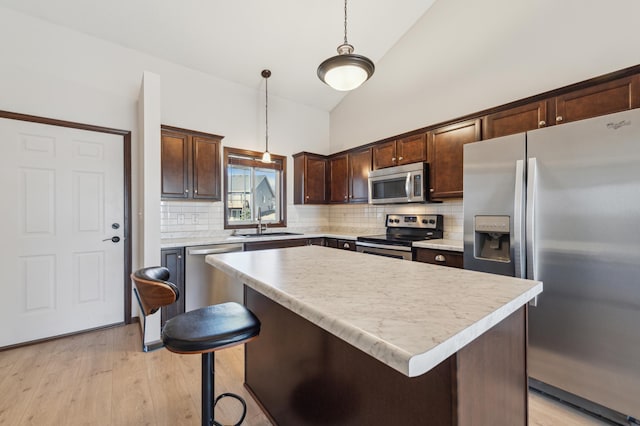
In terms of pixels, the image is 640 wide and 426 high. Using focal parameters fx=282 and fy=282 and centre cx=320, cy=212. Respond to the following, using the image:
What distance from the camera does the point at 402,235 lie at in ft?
12.1

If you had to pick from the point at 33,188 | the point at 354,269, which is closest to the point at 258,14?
the point at 33,188

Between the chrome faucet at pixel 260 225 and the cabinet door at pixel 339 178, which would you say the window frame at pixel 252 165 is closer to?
the chrome faucet at pixel 260 225

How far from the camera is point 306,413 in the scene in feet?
4.57

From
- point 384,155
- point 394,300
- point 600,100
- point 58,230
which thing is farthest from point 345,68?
point 58,230

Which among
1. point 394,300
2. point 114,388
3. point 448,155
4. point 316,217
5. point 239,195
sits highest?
point 448,155

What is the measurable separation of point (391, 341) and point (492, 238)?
2.06m

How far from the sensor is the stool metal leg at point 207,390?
4.34 ft

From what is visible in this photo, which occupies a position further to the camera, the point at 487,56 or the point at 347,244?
the point at 347,244

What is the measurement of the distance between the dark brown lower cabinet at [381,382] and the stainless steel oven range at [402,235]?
70.3 inches

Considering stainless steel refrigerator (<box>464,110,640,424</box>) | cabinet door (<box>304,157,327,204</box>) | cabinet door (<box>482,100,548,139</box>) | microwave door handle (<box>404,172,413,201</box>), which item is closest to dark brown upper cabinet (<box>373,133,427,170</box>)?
microwave door handle (<box>404,172,413,201</box>)

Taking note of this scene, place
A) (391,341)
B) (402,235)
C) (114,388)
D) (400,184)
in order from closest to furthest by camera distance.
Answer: (391,341) → (114,388) → (400,184) → (402,235)

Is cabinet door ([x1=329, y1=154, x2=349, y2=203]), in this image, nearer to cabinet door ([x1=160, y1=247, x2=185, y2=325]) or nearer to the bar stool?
cabinet door ([x1=160, y1=247, x2=185, y2=325])

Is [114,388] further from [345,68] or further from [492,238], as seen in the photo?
[492,238]

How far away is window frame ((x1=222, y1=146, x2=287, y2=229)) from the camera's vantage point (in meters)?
3.91
